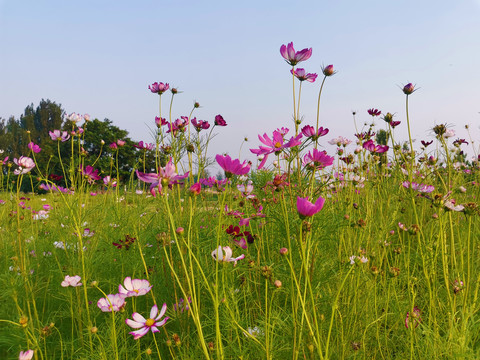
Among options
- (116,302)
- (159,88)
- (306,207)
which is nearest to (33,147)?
(159,88)

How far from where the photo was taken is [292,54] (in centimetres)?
139

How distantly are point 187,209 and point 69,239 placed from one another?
0.78m

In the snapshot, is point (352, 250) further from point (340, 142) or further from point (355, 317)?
point (340, 142)

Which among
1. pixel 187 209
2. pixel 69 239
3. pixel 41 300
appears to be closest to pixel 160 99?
pixel 187 209

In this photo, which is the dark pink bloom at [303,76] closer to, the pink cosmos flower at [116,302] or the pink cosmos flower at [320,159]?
the pink cosmos flower at [320,159]

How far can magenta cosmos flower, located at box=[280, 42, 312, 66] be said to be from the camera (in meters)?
1.38

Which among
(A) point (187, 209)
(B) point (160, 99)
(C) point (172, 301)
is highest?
(B) point (160, 99)

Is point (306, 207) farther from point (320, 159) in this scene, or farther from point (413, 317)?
point (413, 317)

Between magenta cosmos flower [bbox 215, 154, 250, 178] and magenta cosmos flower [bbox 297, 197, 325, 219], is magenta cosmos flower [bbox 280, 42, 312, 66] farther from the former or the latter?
magenta cosmos flower [bbox 297, 197, 325, 219]

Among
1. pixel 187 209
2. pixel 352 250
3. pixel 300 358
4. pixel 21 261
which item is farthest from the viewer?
pixel 352 250

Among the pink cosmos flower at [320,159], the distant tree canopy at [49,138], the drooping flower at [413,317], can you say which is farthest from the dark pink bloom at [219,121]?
the distant tree canopy at [49,138]

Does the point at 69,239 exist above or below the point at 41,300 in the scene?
above

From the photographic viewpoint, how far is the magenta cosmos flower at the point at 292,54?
1.38 m

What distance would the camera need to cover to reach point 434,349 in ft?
3.51
